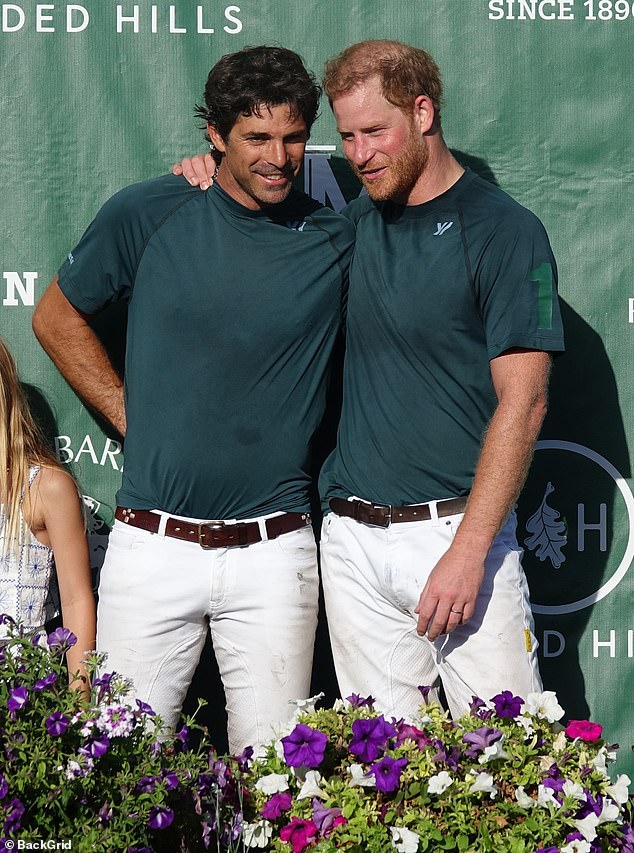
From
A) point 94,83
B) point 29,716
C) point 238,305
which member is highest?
point 94,83

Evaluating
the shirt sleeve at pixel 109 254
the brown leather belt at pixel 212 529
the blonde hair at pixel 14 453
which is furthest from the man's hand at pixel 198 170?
the brown leather belt at pixel 212 529

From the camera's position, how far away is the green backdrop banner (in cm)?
328

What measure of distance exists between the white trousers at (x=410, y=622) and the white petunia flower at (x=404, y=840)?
61 cm

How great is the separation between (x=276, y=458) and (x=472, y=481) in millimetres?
504

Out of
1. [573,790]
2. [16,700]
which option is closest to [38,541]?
[16,700]

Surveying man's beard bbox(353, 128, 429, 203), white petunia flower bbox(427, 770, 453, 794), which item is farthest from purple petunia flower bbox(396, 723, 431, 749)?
man's beard bbox(353, 128, 429, 203)

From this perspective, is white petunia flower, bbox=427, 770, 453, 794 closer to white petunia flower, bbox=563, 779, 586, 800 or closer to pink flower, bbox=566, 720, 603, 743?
white petunia flower, bbox=563, 779, 586, 800

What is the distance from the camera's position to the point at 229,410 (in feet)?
9.18

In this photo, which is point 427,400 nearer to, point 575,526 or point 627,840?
point 575,526

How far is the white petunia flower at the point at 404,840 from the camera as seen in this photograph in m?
2.07

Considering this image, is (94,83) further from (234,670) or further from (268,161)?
(234,670)

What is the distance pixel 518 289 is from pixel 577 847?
49.1 inches

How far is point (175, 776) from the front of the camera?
212cm

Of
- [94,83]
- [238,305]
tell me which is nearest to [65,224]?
[94,83]
